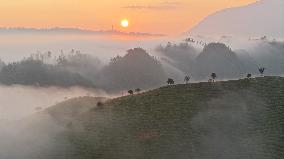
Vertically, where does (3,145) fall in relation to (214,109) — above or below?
below

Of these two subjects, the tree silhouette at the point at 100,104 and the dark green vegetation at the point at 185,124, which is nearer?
the dark green vegetation at the point at 185,124

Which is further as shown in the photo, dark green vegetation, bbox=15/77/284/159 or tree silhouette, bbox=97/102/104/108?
tree silhouette, bbox=97/102/104/108

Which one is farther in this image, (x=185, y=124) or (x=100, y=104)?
(x=100, y=104)

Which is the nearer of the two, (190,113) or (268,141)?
(268,141)

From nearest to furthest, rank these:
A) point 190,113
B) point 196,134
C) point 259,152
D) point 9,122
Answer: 1. point 259,152
2. point 196,134
3. point 190,113
4. point 9,122

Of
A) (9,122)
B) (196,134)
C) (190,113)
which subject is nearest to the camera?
(196,134)

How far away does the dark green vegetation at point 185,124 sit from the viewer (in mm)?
120125

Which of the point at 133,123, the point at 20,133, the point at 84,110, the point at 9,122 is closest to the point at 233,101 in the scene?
the point at 133,123

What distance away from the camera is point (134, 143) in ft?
418

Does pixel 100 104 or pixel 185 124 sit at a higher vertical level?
pixel 100 104

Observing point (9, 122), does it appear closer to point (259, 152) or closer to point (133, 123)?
point (133, 123)

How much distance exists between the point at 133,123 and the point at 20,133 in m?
34.1

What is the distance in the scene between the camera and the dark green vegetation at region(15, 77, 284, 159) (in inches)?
4729

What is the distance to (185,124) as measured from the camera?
13062 cm
